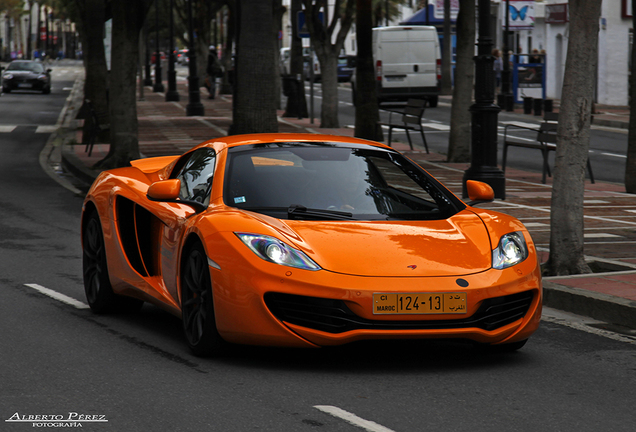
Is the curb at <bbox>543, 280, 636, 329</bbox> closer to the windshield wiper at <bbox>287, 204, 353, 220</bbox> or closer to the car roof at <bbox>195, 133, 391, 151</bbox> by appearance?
the car roof at <bbox>195, 133, 391, 151</bbox>

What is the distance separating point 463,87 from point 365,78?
106 inches

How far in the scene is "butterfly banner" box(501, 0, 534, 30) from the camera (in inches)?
1754

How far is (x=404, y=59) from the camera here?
37.4 m

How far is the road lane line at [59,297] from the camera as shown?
782 centimetres

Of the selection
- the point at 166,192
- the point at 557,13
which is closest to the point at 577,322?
the point at 166,192

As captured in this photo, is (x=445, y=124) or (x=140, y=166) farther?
(x=445, y=124)

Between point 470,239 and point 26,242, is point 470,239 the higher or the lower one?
the higher one

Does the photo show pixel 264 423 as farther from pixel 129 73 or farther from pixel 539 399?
pixel 129 73

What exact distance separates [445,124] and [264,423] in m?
28.2

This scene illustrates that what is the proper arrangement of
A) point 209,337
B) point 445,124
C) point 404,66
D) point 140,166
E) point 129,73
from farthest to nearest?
point 404,66 → point 445,124 → point 129,73 → point 140,166 → point 209,337

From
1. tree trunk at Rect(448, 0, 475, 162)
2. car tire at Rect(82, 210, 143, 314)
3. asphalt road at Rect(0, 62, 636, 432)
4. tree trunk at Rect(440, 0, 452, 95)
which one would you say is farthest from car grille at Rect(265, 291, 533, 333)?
tree trunk at Rect(440, 0, 452, 95)

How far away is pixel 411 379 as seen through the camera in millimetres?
5516

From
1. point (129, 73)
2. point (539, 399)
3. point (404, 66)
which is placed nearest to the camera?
point (539, 399)

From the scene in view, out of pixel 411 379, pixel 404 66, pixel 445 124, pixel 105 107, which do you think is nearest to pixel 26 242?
pixel 411 379
